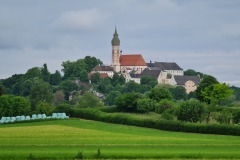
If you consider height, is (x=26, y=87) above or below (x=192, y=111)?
above

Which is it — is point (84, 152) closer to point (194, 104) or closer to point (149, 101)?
point (194, 104)

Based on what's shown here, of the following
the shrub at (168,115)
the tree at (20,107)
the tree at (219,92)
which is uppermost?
the tree at (219,92)

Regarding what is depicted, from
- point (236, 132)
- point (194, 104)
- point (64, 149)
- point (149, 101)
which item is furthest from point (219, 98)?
point (64, 149)

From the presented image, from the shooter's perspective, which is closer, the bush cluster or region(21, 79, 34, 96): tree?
the bush cluster

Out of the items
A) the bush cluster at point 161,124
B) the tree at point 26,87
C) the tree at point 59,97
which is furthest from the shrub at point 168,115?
the tree at point 26,87

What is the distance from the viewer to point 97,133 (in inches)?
2625

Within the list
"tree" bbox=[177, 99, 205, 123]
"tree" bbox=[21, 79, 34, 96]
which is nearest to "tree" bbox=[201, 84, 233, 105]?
"tree" bbox=[177, 99, 205, 123]

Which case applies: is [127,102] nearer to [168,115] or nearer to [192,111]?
[168,115]

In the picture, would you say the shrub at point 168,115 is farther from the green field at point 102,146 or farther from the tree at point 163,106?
the green field at point 102,146

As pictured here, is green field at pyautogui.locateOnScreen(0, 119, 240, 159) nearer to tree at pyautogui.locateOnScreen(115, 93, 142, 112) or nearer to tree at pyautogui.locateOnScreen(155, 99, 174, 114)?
tree at pyautogui.locateOnScreen(155, 99, 174, 114)

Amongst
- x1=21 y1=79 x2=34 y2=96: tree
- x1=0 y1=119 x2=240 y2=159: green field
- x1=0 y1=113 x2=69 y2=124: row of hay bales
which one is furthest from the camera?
x1=21 y1=79 x2=34 y2=96: tree

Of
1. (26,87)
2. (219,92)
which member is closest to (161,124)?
(219,92)

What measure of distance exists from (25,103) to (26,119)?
593 inches

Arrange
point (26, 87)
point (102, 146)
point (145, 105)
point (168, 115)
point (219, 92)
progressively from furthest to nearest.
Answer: point (26, 87) < point (219, 92) < point (145, 105) < point (168, 115) < point (102, 146)
